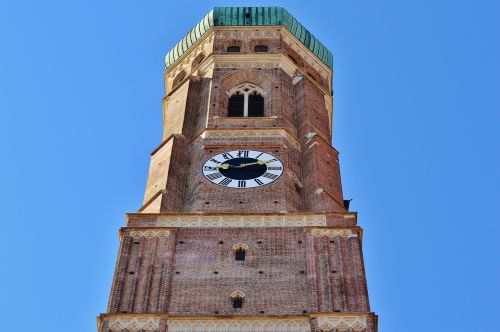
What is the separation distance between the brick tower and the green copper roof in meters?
0.07

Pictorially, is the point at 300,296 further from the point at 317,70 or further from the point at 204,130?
the point at 317,70

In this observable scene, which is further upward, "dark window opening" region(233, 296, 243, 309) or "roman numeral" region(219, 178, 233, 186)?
"roman numeral" region(219, 178, 233, 186)

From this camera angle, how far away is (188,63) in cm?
5419

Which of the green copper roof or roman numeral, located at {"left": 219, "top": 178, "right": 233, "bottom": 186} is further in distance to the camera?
the green copper roof

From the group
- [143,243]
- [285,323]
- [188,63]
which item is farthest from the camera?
[188,63]

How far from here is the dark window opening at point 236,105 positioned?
48881 millimetres

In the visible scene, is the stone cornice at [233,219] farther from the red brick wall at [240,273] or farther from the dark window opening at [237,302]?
the dark window opening at [237,302]

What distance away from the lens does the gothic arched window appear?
4894 cm

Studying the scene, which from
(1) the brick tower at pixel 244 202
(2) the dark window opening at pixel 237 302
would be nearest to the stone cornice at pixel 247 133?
(1) the brick tower at pixel 244 202

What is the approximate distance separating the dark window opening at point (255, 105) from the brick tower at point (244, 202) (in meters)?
0.06

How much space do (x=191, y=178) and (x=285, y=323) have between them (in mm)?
10243

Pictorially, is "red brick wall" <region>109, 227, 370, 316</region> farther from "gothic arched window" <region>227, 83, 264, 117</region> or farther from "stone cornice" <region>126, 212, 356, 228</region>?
"gothic arched window" <region>227, 83, 264, 117</region>

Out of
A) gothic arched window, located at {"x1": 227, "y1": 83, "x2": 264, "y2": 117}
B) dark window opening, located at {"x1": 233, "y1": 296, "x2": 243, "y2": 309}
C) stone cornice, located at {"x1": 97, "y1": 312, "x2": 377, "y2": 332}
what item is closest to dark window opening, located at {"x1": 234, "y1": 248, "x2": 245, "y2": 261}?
dark window opening, located at {"x1": 233, "y1": 296, "x2": 243, "y2": 309}

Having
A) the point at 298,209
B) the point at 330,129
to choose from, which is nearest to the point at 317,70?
the point at 330,129
